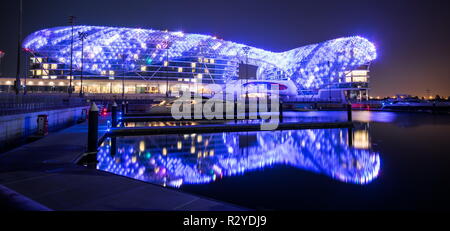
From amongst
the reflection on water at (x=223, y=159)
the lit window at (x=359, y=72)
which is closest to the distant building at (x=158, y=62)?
the lit window at (x=359, y=72)

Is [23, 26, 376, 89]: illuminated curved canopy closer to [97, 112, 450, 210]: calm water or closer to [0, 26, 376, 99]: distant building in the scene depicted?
[0, 26, 376, 99]: distant building

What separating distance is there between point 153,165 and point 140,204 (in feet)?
14.4

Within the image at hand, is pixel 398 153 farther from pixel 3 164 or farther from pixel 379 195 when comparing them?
pixel 3 164

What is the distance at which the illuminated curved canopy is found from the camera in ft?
326

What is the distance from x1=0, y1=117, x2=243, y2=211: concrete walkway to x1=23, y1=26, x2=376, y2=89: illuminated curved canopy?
80.3 m

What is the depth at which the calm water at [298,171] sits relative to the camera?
5566 millimetres

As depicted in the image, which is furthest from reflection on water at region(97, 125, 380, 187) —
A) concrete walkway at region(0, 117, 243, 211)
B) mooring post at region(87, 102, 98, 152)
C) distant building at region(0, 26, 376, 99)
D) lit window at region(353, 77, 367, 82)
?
lit window at region(353, 77, 367, 82)

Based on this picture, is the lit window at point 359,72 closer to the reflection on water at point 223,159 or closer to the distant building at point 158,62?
the distant building at point 158,62

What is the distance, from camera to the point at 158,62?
335ft

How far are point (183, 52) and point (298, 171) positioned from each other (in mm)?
102282

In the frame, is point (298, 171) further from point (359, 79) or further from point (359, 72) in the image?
point (359, 79)

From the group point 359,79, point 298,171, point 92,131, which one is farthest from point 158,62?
point 298,171

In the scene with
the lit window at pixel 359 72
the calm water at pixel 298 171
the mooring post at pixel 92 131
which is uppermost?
the lit window at pixel 359 72

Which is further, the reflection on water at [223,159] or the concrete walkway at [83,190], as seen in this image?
the reflection on water at [223,159]
